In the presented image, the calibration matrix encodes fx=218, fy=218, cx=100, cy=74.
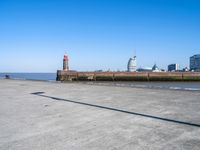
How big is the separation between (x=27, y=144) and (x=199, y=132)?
3.20m

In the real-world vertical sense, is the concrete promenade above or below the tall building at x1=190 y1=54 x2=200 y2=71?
below

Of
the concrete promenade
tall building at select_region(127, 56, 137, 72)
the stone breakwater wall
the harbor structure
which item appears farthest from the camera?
tall building at select_region(127, 56, 137, 72)

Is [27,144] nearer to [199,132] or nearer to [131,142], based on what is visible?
[131,142]

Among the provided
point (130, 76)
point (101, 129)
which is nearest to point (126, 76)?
point (130, 76)

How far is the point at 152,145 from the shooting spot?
3570mm

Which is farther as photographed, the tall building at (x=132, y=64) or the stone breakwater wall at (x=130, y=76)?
the tall building at (x=132, y=64)

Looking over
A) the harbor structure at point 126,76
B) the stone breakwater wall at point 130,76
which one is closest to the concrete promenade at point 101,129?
the harbor structure at point 126,76

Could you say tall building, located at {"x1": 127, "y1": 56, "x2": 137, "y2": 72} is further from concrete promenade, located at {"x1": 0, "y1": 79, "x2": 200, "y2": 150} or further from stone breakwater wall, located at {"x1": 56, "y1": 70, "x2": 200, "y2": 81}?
concrete promenade, located at {"x1": 0, "y1": 79, "x2": 200, "y2": 150}

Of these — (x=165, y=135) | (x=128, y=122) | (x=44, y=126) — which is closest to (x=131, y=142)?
(x=165, y=135)

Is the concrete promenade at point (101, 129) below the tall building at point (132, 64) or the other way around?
below

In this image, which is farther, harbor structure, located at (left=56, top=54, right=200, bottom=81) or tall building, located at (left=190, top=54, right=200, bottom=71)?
tall building, located at (left=190, top=54, right=200, bottom=71)

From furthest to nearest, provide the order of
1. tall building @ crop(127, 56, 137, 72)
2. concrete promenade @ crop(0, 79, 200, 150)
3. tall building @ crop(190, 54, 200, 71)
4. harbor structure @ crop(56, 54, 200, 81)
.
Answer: tall building @ crop(190, 54, 200, 71)
tall building @ crop(127, 56, 137, 72)
harbor structure @ crop(56, 54, 200, 81)
concrete promenade @ crop(0, 79, 200, 150)

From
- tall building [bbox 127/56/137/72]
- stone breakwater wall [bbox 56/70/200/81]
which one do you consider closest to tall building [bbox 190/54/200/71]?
tall building [bbox 127/56/137/72]

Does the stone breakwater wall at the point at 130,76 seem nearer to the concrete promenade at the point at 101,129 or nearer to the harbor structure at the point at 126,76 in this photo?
the harbor structure at the point at 126,76
